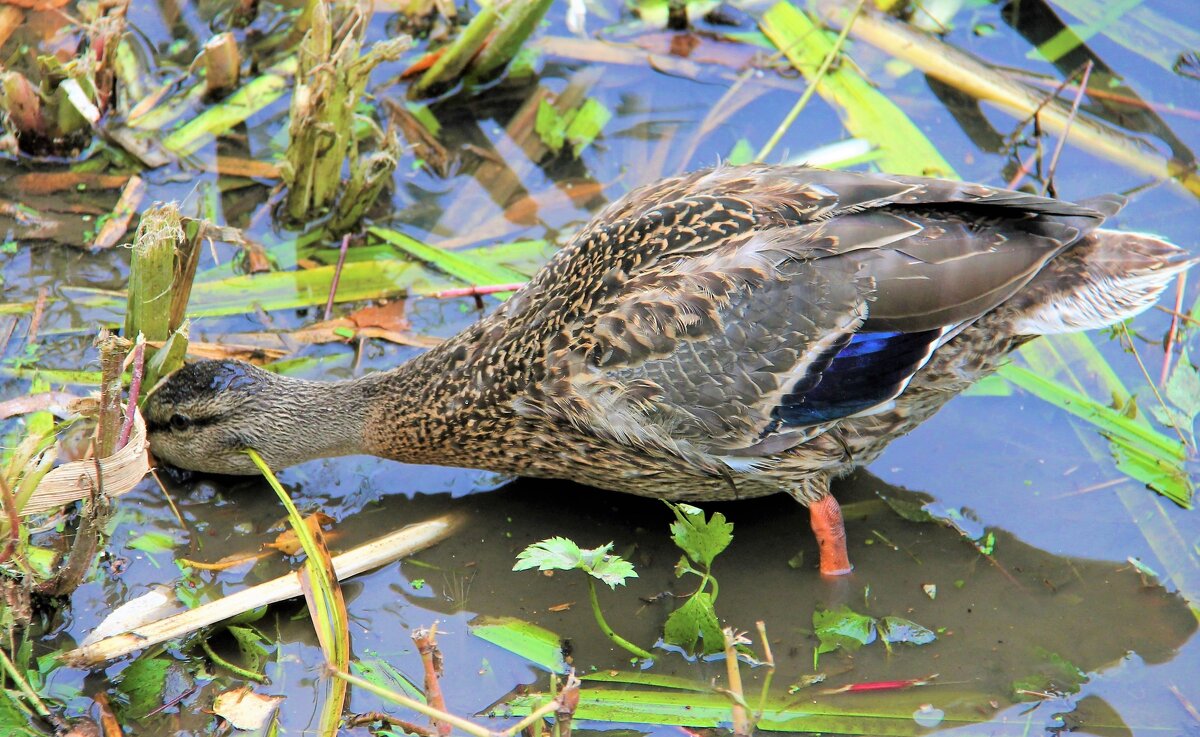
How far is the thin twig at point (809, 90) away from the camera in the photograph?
21.3 feet

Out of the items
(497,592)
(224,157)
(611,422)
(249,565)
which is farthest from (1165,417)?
(224,157)

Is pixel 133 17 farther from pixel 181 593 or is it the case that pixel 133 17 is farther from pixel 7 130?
pixel 181 593

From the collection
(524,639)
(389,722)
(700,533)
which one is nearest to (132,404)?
(389,722)

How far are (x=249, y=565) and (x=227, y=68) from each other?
2971mm

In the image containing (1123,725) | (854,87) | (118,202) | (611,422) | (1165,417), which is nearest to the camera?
(1123,725)

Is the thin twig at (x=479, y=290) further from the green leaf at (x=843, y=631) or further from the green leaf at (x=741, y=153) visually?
the green leaf at (x=843, y=631)

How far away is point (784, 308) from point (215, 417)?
98.3 inches

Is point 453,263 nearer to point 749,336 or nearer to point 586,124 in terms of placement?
point 586,124

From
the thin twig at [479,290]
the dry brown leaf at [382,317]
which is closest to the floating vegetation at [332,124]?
the dry brown leaf at [382,317]

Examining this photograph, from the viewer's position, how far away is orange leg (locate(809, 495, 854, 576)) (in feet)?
16.1

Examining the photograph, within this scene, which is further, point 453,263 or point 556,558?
point 453,263

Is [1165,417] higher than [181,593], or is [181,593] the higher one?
[1165,417]

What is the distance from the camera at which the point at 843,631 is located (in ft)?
15.3

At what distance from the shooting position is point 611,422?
467cm
